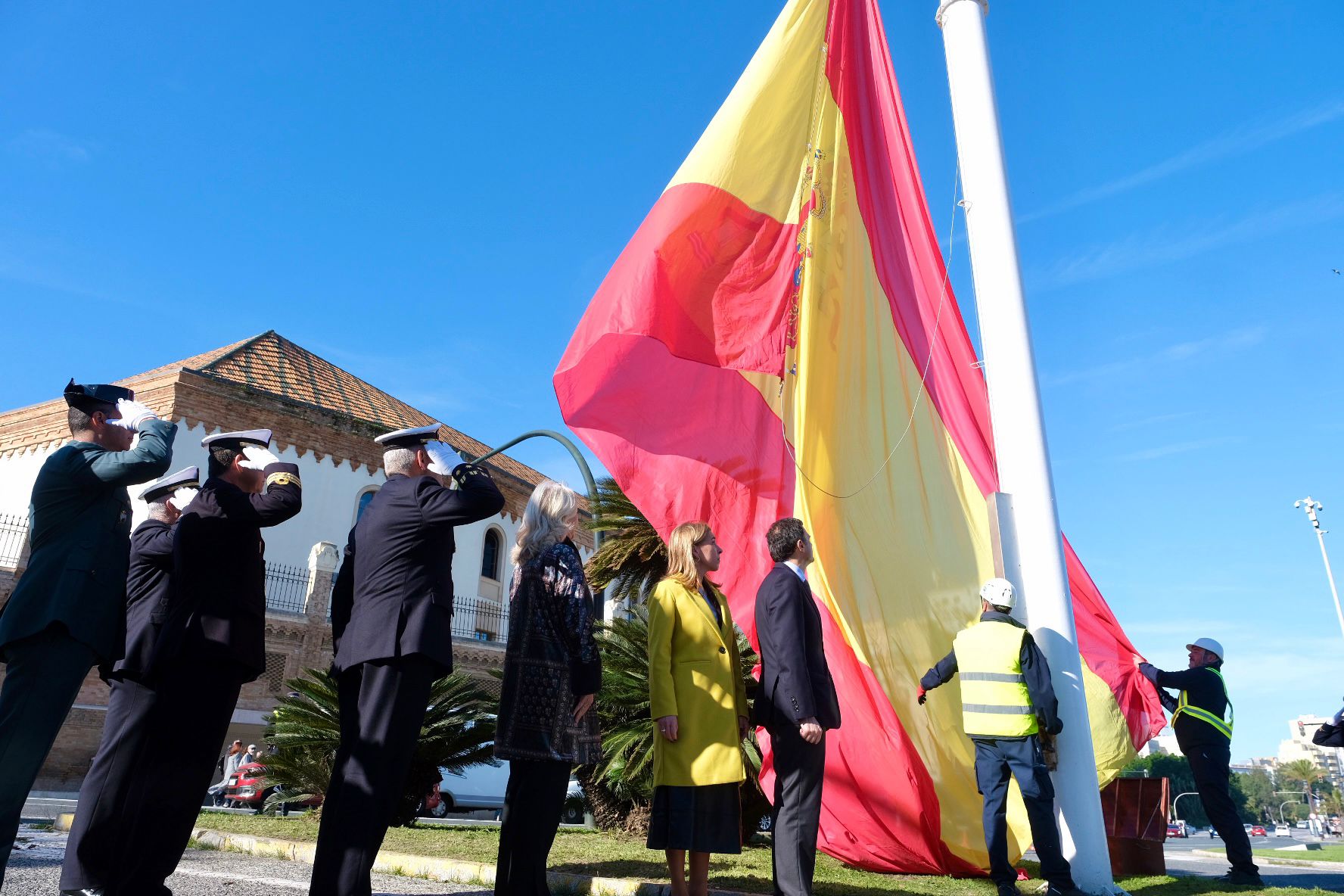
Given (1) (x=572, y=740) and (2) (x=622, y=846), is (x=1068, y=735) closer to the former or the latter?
(1) (x=572, y=740)

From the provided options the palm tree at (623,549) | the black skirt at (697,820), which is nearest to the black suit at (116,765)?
the black skirt at (697,820)

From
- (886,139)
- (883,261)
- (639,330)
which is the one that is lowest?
(639,330)

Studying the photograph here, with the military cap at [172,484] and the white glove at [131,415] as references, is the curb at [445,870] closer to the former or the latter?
the military cap at [172,484]

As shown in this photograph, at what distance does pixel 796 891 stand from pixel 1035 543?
8.25 ft

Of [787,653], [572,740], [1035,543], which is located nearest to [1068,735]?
[1035,543]

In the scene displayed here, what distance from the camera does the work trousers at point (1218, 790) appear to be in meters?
6.39

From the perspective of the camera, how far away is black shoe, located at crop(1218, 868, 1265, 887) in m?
5.82

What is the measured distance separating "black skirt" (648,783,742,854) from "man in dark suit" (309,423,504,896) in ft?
4.22

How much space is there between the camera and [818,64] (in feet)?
23.7

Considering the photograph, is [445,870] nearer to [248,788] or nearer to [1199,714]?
[1199,714]

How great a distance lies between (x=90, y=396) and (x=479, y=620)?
2671 cm

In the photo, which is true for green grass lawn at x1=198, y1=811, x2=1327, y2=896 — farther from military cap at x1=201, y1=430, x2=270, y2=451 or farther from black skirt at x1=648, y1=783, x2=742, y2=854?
military cap at x1=201, y1=430, x2=270, y2=451

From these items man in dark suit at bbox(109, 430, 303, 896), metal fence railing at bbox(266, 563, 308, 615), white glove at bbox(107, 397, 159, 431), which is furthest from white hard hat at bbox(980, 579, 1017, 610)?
metal fence railing at bbox(266, 563, 308, 615)

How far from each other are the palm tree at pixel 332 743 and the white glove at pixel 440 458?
4557 mm
